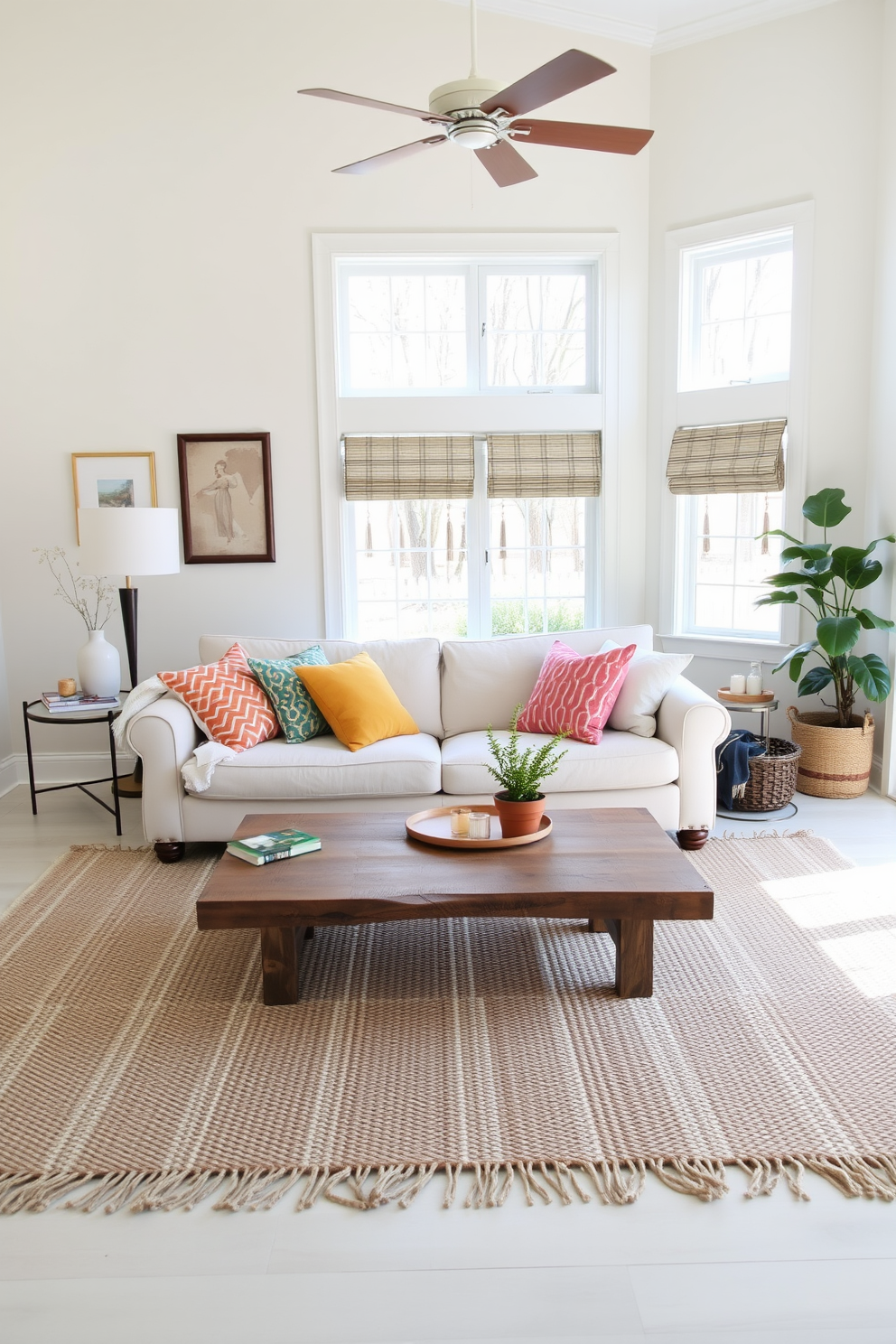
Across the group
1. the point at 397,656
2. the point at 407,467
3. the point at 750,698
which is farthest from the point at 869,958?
the point at 407,467

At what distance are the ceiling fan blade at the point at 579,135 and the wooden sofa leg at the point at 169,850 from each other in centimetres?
281

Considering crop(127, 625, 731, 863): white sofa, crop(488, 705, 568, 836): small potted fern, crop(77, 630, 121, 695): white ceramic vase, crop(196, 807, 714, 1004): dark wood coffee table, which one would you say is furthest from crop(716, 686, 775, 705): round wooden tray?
crop(77, 630, 121, 695): white ceramic vase

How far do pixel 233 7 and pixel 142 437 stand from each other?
6.85 ft

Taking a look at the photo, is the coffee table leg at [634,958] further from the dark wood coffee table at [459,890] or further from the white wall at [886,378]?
the white wall at [886,378]

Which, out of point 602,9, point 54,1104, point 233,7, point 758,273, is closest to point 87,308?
point 233,7

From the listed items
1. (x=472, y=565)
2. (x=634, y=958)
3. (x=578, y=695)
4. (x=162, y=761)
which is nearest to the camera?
(x=634, y=958)

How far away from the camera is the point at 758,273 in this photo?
4988 millimetres

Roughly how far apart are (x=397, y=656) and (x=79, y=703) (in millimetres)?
1449

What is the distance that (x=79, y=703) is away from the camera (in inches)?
176

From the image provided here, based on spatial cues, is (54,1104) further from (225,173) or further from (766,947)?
(225,173)

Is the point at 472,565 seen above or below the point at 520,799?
above

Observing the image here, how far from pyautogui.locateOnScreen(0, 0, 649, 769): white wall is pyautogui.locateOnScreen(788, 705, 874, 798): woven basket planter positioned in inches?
94.5

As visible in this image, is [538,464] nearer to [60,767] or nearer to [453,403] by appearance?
[453,403]

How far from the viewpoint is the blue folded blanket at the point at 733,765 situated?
14.5ft
